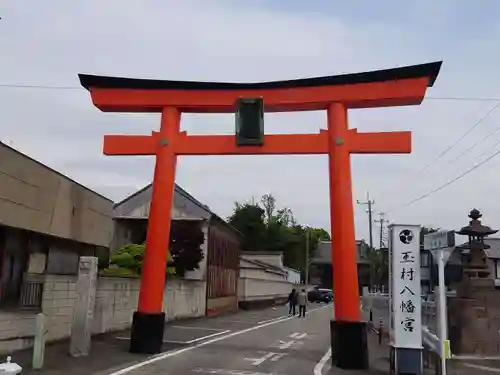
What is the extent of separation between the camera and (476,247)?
14.1 meters

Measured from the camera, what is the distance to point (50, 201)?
13852mm

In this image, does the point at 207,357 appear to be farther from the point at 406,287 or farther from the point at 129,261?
the point at 129,261

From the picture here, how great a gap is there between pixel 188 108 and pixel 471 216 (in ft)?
25.8

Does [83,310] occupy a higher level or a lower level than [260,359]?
higher

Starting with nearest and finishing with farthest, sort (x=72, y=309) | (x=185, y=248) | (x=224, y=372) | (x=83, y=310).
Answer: (x=224, y=372)
(x=83, y=310)
(x=72, y=309)
(x=185, y=248)

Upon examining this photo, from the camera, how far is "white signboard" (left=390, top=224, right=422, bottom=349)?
11.0 m

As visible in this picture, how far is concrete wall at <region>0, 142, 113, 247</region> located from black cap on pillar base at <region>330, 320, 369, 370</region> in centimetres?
742

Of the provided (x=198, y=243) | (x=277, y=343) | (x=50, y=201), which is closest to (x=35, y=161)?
(x=50, y=201)

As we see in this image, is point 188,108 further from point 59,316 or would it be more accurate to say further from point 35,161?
point 59,316

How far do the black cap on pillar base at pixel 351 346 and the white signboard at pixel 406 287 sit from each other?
1.64 m

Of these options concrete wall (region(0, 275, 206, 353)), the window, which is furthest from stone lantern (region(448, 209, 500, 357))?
concrete wall (region(0, 275, 206, 353))

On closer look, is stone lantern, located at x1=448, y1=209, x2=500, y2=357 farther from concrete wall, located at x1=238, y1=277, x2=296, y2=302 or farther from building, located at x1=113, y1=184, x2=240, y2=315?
concrete wall, located at x1=238, y1=277, x2=296, y2=302

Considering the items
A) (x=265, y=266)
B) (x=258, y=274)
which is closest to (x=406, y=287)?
(x=258, y=274)

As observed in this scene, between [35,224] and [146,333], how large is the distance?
3708 millimetres
